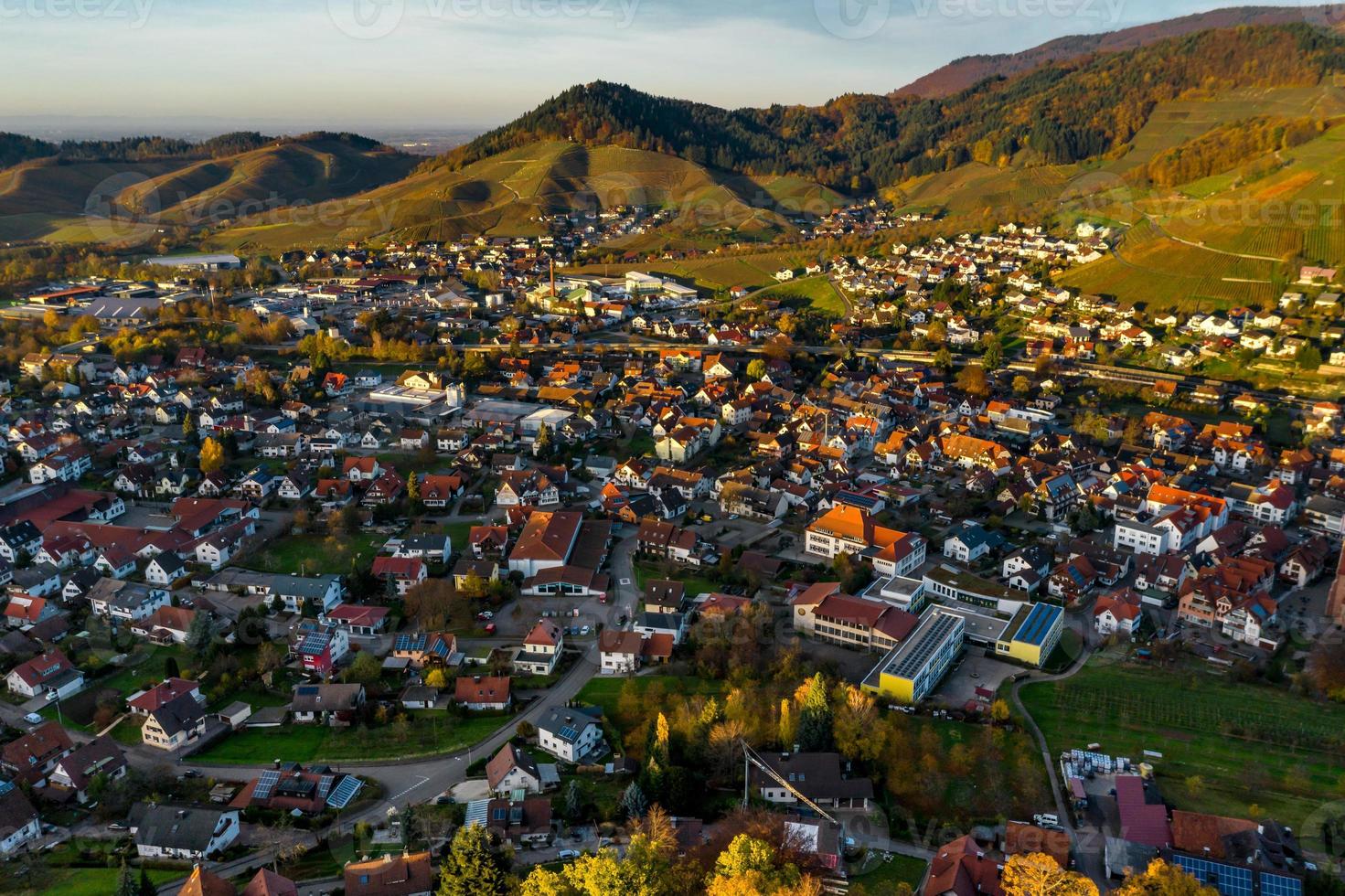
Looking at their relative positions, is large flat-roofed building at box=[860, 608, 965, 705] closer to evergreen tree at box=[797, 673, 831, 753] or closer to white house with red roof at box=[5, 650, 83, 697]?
evergreen tree at box=[797, 673, 831, 753]

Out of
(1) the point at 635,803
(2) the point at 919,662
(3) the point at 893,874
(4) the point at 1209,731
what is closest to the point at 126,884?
(1) the point at 635,803

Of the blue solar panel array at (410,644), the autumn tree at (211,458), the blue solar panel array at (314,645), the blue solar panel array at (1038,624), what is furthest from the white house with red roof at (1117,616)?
the autumn tree at (211,458)

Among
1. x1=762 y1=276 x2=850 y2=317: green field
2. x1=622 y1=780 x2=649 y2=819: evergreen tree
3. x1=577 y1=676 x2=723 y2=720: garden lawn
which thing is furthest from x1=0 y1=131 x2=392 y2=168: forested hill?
x1=622 y1=780 x2=649 y2=819: evergreen tree

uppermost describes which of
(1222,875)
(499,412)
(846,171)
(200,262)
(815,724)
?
(846,171)

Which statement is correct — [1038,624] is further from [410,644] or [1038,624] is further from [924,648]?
[410,644]

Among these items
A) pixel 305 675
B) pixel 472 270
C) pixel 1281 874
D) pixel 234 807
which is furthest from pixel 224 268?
pixel 1281 874

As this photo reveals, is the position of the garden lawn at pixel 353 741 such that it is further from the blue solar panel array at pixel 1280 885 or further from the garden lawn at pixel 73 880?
the blue solar panel array at pixel 1280 885
